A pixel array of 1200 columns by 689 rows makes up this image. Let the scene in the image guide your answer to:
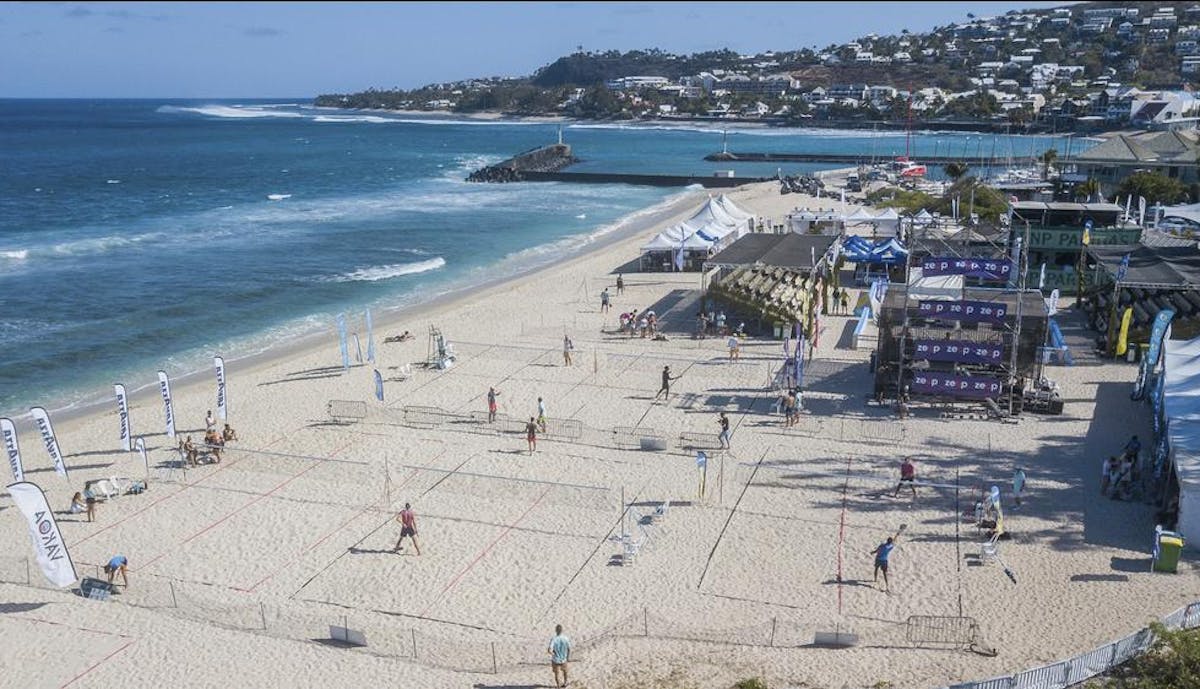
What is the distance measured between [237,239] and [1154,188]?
157 ft

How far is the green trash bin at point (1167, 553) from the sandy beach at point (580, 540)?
0.24m

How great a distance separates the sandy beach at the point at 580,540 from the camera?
12.5m

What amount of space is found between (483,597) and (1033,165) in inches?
3065

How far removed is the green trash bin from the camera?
45.3ft

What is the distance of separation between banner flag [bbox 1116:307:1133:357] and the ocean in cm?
2427

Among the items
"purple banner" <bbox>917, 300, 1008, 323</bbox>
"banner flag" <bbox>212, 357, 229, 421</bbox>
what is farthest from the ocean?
"purple banner" <bbox>917, 300, 1008, 323</bbox>

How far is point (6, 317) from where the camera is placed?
112ft

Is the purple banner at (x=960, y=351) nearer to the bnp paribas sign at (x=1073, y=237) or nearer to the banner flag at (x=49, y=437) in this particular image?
the bnp paribas sign at (x=1073, y=237)

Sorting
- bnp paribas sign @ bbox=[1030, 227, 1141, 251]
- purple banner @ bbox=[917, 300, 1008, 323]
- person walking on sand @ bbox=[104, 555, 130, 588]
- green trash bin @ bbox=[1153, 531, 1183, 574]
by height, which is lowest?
person walking on sand @ bbox=[104, 555, 130, 588]

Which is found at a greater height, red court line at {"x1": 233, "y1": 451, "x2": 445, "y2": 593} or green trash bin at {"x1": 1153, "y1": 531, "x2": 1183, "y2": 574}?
green trash bin at {"x1": 1153, "y1": 531, "x2": 1183, "y2": 574}

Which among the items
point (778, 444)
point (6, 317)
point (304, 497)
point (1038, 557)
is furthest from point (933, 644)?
point (6, 317)

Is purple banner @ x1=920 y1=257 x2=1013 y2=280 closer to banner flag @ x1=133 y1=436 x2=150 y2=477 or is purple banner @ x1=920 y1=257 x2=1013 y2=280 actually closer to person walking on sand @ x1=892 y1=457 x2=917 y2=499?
person walking on sand @ x1=892 y1=457 x2=917 y2=499

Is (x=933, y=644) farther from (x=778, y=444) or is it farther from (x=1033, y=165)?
(x=1033, y=165)

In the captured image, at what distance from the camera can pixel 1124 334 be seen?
78.9ft
